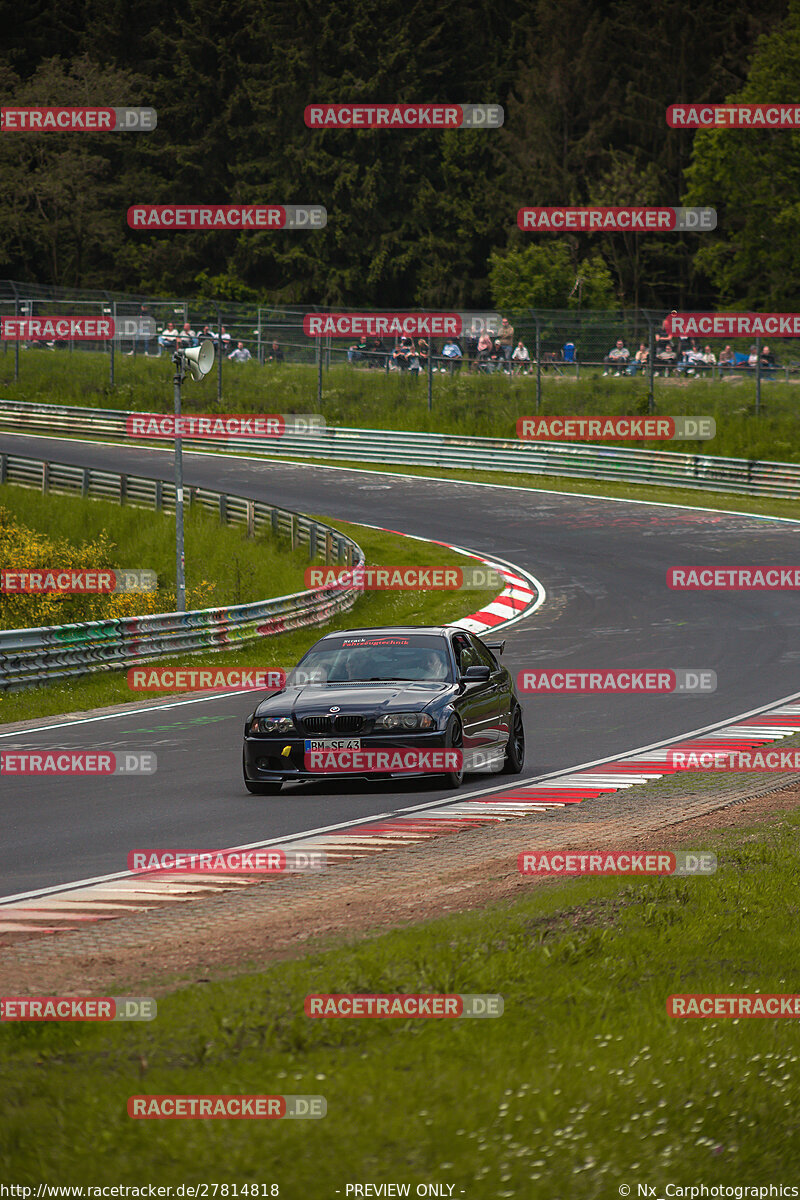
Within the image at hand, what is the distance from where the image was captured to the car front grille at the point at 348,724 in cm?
1296

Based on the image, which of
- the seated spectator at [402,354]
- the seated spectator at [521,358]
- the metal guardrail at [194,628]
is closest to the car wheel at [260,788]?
the metal guardrail at [194,628]

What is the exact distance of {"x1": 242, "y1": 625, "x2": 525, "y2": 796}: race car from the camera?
42.7 feet

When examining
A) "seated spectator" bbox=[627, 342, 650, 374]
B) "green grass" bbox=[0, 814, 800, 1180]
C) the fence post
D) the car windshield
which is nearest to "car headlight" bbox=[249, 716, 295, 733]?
the car windshield

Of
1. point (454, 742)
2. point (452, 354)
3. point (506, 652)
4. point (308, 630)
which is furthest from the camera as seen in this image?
point (452, 354)

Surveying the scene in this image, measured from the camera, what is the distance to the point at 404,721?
13.0 meters

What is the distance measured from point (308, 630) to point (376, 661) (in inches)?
524

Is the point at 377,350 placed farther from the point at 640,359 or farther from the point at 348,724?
the point at 348,724

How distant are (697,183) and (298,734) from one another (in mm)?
65490
